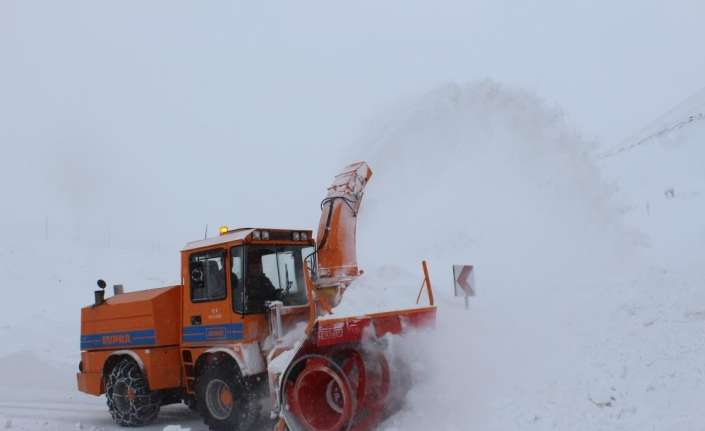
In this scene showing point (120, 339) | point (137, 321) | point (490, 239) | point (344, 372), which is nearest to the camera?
point (344, 372)

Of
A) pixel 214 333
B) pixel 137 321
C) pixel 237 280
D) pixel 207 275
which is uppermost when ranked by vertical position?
pixel 207 275

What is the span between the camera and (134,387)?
788cm

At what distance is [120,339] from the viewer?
8.27 m

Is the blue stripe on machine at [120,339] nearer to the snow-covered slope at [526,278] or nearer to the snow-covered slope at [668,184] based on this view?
the snow-covered slope at [526,278]

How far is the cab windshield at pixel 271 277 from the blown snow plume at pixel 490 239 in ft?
2.66

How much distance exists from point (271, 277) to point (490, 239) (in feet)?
42.7

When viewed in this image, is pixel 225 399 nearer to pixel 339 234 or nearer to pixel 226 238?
pixel 226 238

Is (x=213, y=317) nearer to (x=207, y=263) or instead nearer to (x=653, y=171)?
(x=207, y=263)

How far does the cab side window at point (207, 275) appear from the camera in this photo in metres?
7.12

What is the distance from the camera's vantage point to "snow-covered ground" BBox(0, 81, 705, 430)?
6219 millimetres

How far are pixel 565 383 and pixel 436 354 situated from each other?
138 cm

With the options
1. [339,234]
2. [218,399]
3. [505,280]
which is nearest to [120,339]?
[218,399]

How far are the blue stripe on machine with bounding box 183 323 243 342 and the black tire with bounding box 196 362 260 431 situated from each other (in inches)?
12.4

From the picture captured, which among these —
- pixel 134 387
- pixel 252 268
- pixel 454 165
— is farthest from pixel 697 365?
pixel 454 165
